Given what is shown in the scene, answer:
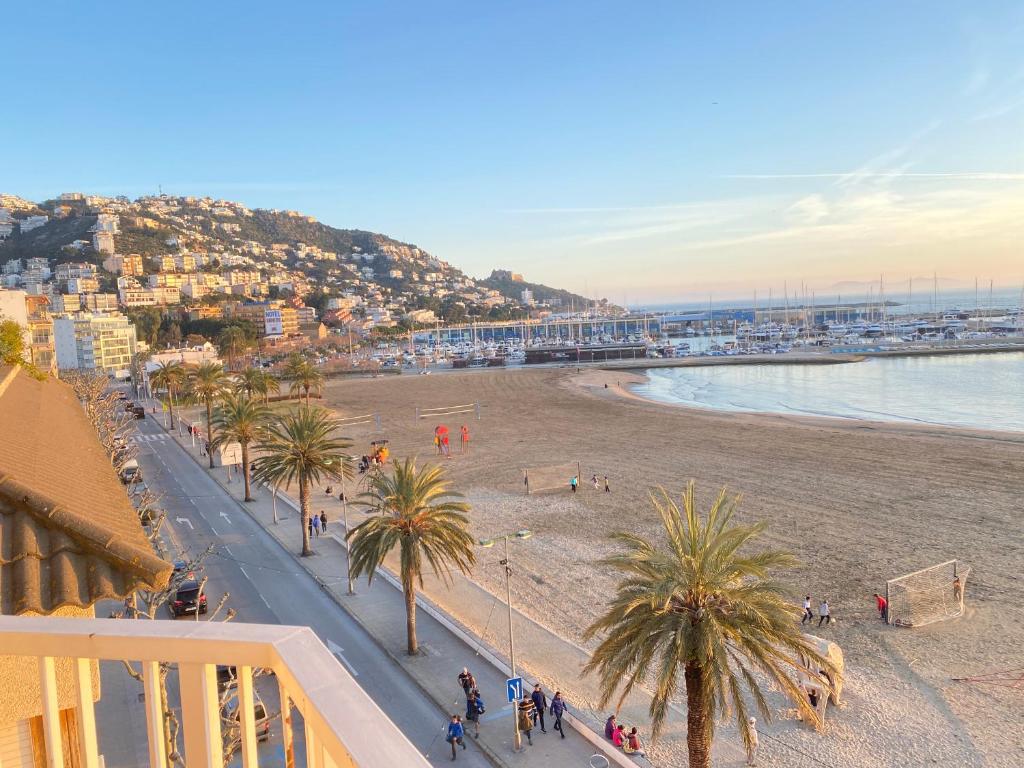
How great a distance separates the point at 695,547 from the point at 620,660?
2.24m

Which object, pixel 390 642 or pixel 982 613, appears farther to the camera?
pixel 982 613

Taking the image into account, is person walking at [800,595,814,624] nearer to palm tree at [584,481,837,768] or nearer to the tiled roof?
palm tree at [584,481,837,768]

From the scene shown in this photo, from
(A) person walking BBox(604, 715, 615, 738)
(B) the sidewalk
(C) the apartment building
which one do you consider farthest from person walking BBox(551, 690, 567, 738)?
(C) the apartment building

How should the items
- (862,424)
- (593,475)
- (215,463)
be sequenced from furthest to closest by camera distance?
(862,424) < (215,463) < (593,475)

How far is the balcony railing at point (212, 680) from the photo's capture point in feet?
5.30

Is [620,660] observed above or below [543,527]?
above

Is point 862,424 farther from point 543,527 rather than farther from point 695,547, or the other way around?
point 695,547

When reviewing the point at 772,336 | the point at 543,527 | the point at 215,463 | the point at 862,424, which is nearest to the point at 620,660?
the point at 543,527

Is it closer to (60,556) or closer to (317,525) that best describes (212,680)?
(60,556)

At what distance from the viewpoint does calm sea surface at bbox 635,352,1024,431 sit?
62.0 metres

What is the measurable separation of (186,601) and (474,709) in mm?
10216

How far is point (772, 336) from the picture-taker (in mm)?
177625

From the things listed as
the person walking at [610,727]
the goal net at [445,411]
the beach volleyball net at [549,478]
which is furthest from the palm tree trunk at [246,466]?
the goal net at [445,411]

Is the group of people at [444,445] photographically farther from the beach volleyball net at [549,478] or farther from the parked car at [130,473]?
the parked car at [130,473]
